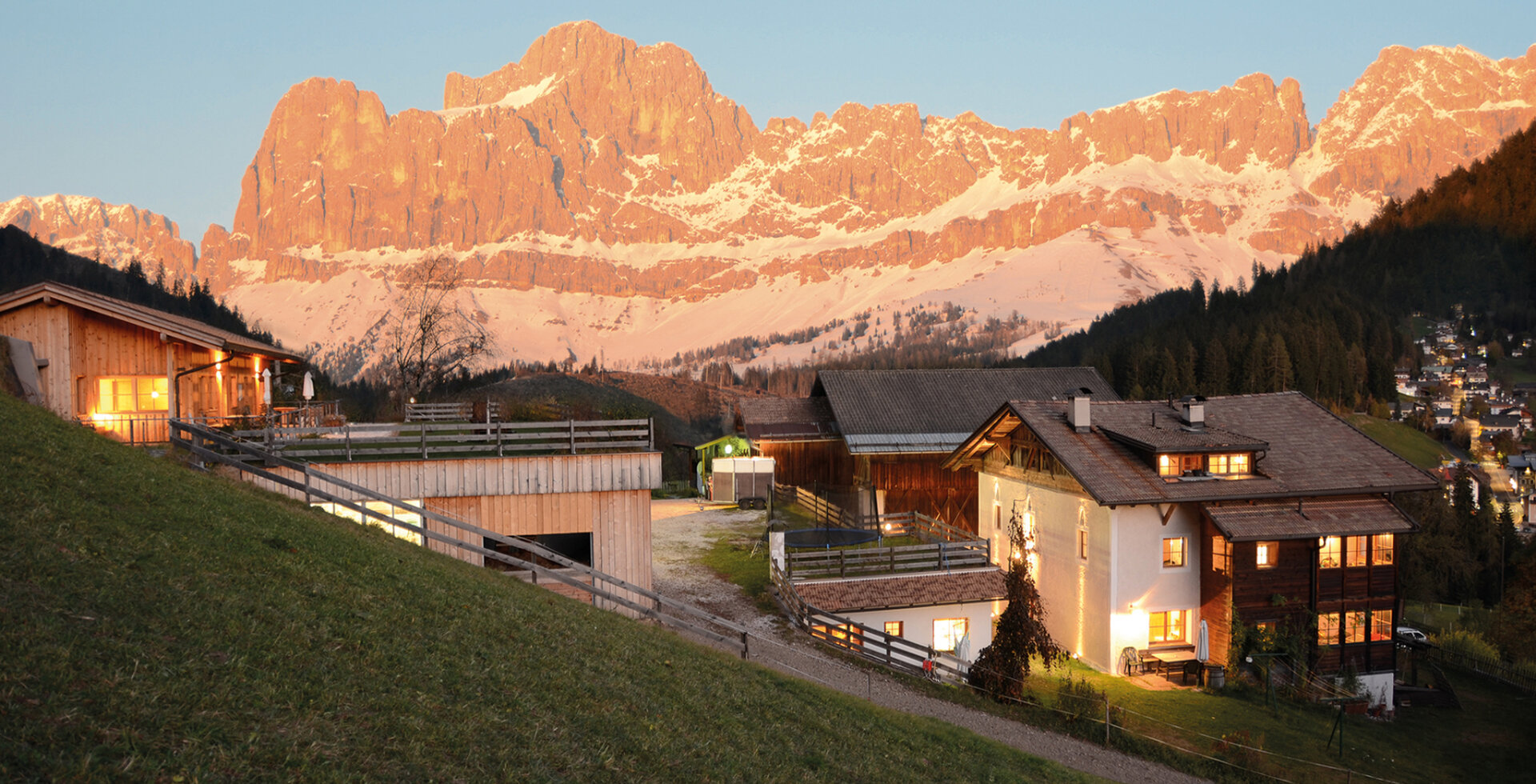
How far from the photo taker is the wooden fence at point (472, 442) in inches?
766

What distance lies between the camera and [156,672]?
20.1ft

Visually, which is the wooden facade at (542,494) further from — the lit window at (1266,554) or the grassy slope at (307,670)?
the lit window at (1266,554)

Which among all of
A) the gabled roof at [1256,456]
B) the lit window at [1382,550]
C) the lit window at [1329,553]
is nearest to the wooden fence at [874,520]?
the gabled roof at [1256,456]

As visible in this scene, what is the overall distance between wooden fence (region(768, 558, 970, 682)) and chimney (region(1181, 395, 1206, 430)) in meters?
11.8

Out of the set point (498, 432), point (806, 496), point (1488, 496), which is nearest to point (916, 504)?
point (806, 496)

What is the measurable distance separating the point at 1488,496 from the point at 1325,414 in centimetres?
8983

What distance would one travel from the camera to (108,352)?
70.6 ft

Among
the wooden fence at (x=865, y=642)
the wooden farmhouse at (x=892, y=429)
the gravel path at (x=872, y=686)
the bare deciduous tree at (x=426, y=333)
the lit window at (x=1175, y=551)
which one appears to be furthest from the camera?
the bare deciduous tree at (x=426, y=333)

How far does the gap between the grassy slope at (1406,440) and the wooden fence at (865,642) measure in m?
120

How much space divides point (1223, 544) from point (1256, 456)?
3568 millimetres

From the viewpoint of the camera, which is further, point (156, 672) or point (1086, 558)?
point (1086, 558)

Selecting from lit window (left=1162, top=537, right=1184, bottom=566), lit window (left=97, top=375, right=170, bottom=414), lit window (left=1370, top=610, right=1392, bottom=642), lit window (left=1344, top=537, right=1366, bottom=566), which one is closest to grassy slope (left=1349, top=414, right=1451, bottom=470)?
lit window (left=1370, top=610, right=1392, bottom=642)

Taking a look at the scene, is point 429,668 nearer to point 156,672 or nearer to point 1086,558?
point 156,672

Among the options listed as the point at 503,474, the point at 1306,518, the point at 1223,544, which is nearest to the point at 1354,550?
the point at 1306,518
